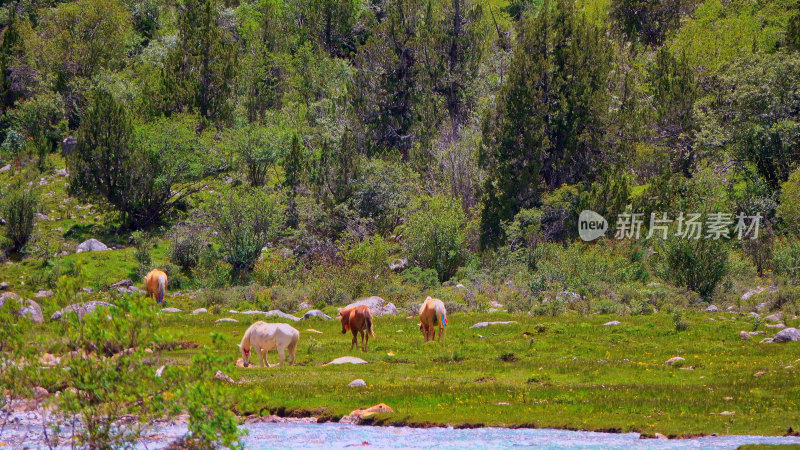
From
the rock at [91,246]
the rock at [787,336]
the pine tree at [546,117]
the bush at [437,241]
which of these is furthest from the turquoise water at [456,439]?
the rock at [91,246]

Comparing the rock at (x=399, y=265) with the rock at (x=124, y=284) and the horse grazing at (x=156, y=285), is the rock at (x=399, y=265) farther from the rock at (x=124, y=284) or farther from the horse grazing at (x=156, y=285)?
the horse grazing at (x=156, y=285)

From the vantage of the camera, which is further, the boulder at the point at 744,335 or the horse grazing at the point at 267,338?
the boulder at the point at 744,335

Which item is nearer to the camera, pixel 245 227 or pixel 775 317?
pixel 775 317

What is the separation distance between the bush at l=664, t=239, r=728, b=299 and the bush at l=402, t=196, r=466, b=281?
1356 cm

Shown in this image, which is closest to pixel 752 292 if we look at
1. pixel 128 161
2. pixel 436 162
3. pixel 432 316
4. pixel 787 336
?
pixel 787 336

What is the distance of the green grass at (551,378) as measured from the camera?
20.8 metres

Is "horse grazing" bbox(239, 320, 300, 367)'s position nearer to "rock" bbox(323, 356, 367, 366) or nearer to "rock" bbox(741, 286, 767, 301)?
"rock" bbox(323, 356, 367, 366)

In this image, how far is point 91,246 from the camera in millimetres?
56062

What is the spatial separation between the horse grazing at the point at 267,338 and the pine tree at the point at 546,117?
2902 cm

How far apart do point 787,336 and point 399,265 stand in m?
28.1

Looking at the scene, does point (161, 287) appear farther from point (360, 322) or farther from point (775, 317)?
point (775, 317)

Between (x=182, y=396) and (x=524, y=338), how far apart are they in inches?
768

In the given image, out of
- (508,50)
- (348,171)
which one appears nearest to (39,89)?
(348,171)

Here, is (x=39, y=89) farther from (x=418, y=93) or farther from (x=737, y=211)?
(x=737, y=211)
